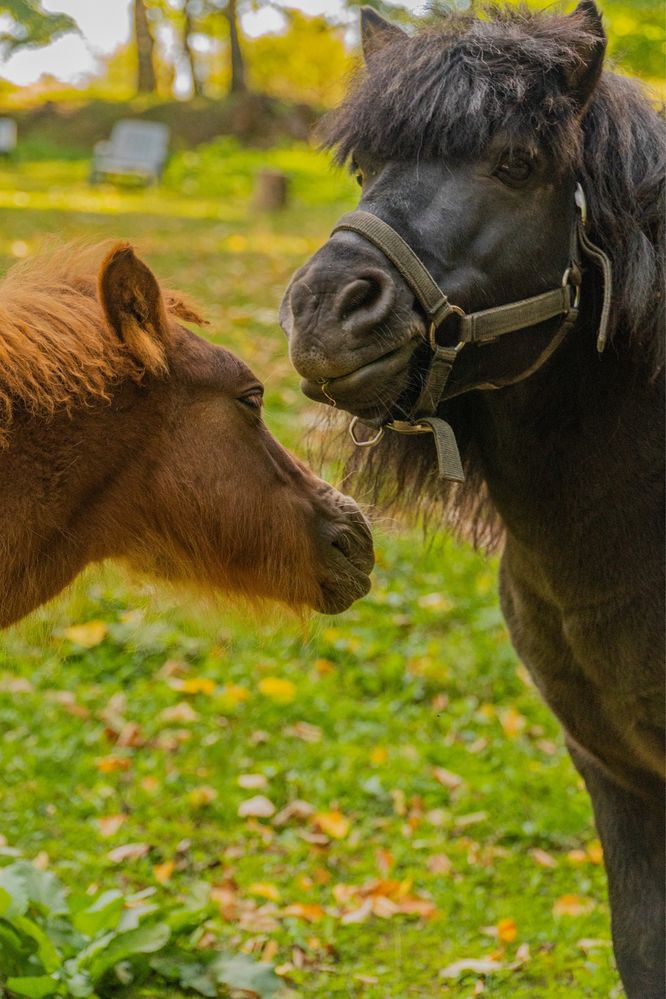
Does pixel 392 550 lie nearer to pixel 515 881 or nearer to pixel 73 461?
pixel 515 881

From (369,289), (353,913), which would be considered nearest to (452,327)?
(369,289)

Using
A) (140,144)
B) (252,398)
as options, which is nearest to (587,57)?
(252,398)

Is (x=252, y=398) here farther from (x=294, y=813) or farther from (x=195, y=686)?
(x=195, y=686)

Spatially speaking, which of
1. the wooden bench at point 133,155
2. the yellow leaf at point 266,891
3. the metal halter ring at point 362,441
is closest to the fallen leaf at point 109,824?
the yellow leaf at point 266,891

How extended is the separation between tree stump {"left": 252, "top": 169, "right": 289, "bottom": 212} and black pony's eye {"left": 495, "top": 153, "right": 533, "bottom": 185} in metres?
16.9

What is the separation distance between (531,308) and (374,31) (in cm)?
109

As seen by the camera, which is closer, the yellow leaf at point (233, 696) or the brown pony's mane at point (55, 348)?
the brown pony's mane at point (55, 348)

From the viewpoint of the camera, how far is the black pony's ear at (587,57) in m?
2.75

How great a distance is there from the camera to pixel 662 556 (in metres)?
3.06

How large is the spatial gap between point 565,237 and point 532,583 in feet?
3.37

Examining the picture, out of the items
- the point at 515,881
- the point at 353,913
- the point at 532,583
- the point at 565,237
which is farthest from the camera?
the point at 515,881

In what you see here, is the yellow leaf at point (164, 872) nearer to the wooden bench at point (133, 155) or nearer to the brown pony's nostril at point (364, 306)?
the brown pony's nostril at point (364, 306)

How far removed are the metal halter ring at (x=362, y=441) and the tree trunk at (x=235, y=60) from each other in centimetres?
3032

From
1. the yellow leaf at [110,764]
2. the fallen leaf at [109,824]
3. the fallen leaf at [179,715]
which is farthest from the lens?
the fallen leaf at [179,715]
